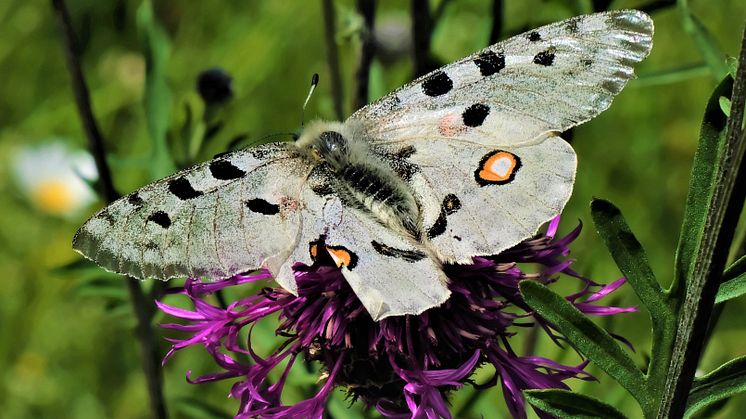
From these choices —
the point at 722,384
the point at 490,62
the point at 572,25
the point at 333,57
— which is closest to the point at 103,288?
the point at 333,57

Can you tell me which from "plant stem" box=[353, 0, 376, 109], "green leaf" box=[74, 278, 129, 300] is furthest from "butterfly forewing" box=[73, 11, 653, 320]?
"green leaf" box=[74, 278, 129, 300]

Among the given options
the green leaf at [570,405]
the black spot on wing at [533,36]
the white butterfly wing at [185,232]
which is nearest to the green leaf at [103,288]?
the white butterfly wing at [185,232]

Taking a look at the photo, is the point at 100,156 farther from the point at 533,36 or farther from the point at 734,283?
the point at 734,283

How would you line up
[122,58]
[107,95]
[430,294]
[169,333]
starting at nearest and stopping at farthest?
1. [430,294]
2. [169,333]
3. [107,95]
4. [122,58]

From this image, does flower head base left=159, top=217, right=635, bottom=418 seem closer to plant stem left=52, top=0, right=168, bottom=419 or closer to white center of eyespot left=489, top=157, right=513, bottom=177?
white center of eyespot left=489, top=157, right=513, bottom=177

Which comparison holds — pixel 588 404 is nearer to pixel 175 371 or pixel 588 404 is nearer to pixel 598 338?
pixel 598 338

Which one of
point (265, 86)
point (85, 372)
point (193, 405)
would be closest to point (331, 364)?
point (193, 405)
